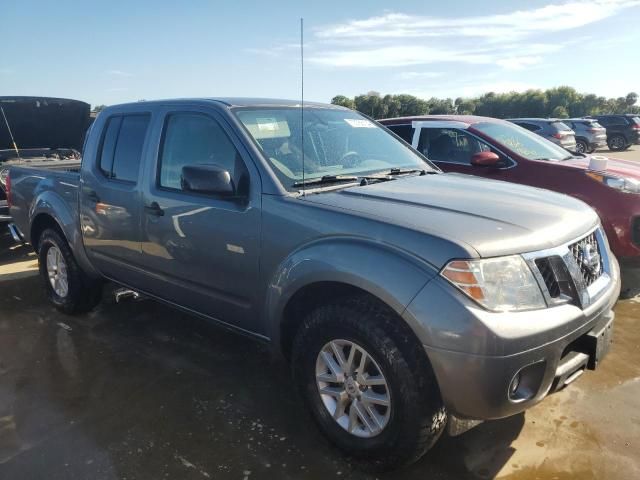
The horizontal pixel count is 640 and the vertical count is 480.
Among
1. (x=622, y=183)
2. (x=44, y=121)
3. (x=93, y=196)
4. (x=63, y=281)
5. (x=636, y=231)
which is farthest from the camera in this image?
(x=44, y=121)

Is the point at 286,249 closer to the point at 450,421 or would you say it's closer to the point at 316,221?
the point at 316,221

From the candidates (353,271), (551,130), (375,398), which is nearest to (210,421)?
(375,398)

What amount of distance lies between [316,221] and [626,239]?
11.7ft

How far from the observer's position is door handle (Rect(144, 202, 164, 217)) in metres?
3.35

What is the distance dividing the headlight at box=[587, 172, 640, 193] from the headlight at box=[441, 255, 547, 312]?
3.42m

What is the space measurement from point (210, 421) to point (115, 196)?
5.84 feet

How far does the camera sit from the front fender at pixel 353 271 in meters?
2.18

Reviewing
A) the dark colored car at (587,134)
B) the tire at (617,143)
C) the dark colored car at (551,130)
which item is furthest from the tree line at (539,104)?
the dark colored car at (551,130)

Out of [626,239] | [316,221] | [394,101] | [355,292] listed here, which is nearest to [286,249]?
[316,221]

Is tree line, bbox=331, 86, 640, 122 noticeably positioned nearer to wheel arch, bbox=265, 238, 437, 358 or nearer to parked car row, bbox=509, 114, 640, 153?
parked car row, bbox=509, 114, 640, 153

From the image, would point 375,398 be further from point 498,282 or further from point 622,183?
point 622,183

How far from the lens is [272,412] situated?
121 inches

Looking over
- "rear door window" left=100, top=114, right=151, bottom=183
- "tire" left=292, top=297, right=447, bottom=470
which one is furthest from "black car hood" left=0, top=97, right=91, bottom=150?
"tire" left=292, top=297, right=447, bottom=470

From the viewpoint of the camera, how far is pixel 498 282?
2131mm
